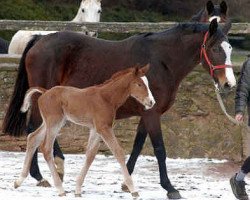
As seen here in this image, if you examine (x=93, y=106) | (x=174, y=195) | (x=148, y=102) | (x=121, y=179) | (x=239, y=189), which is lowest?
(x=121, y=179)

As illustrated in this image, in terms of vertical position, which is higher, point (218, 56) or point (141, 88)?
point (218, 56)

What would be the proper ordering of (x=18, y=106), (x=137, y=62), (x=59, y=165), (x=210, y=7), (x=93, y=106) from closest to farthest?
(x=93, y=106), (x=137, y=62), (x=59, y=165), (x=18, y=106), (x=210, y=7)

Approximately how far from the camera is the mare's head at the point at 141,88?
333 inches

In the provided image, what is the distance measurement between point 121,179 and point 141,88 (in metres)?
2.08

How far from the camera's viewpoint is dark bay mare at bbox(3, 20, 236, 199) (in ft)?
29.8

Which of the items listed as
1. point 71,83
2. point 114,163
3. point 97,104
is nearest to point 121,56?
point 71,83

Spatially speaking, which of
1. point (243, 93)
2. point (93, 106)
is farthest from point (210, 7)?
point (93, 106)

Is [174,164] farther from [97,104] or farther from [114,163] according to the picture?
[97,104]

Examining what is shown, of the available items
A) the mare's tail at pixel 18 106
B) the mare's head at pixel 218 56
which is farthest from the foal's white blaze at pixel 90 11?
the mare's head at pixel 218 56

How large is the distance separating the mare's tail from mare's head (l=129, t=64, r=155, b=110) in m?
2.08

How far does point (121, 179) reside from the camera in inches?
406

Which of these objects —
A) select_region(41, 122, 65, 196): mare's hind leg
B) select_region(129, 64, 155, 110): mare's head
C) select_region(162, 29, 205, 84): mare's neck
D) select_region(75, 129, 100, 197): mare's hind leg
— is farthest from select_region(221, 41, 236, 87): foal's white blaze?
select_region(41, 122, 65, 196): mare's hind leg

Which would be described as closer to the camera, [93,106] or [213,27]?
[93,106]

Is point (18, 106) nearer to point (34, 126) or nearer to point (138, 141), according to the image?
point (34, 126)
